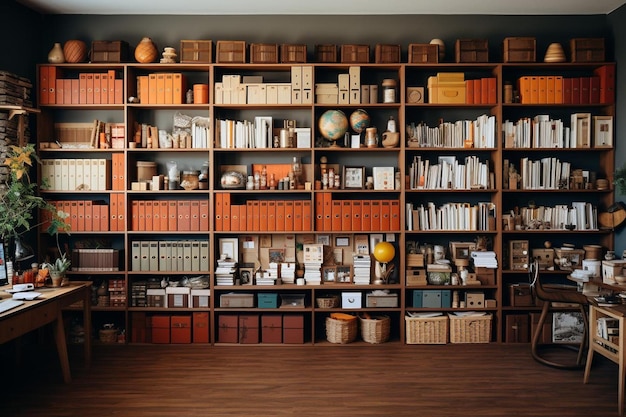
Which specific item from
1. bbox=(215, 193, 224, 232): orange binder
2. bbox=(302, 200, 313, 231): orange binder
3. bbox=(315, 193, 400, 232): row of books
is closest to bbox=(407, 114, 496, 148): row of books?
bbox=(315, 193, 400, 232): row of books

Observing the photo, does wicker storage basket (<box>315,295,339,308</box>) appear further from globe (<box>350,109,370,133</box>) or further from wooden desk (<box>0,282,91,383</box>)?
wooden desk (<box>0,282,91,383</box>)

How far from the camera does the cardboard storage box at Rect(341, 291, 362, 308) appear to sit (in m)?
5.51

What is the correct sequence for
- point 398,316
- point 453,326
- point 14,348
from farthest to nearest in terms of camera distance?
point 398,316 < point 453,326 < point 14,348

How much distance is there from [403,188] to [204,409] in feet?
9.66

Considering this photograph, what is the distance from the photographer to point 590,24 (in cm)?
567

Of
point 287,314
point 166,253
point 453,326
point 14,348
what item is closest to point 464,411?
point 453,326

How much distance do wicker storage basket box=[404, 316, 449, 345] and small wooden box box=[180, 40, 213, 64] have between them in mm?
3489

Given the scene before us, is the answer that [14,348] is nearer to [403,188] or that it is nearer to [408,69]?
[403,188]

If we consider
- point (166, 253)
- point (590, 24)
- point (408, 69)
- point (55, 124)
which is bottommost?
point (166, 253)

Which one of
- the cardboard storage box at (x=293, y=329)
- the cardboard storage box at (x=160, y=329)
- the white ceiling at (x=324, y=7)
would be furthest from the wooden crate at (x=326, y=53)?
the cardboard storage box at (x=160, y=329)

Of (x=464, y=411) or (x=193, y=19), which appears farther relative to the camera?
(x=193, y=19)

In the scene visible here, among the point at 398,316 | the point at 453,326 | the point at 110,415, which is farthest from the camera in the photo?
the point at 398,316

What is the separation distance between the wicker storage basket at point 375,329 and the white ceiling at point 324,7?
3.31 metres

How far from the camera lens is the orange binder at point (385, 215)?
18.0 ft
